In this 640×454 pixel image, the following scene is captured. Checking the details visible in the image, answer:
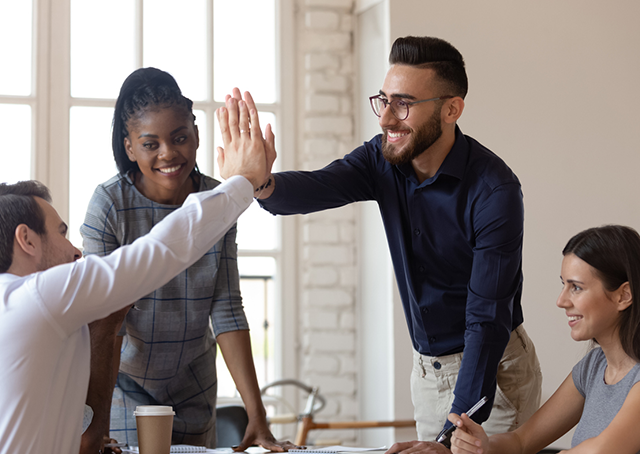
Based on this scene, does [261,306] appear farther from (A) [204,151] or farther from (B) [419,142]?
(B) [419,142]

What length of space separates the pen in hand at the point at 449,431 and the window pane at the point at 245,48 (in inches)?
81.5

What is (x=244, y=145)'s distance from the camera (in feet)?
4.45

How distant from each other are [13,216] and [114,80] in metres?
1.98

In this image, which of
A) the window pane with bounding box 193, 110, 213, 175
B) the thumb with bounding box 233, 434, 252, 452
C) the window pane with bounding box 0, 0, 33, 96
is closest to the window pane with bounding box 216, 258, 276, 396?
the window pane with bounding box 193, 110, 213, 175

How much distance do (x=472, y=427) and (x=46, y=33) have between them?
2.46 meters

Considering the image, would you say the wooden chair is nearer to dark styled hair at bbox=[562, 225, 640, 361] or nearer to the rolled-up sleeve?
the rolled-up sleeve

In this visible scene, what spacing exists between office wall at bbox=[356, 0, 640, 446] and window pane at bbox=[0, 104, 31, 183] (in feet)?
4.84

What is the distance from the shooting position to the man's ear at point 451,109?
1.65 m

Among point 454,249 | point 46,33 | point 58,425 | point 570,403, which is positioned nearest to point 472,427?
point 570,403

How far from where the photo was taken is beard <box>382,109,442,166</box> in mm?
1618

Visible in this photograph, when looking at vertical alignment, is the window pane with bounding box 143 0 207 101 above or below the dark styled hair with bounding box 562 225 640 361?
above

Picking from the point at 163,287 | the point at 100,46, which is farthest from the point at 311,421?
the point at 100,46

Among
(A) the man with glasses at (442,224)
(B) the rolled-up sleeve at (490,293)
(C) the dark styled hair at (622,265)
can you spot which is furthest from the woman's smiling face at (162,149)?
(C) the dark styled hair at (622,265)

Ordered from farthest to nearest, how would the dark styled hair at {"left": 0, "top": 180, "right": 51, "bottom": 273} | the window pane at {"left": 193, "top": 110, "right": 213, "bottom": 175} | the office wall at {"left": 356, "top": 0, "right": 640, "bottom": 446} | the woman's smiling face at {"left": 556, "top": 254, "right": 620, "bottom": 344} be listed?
1. the window pane at {"left": 193, "top": 110, "right": 213, "bottom": 175}
2. the office wall at {"left": 356, "top": 0, "right": 640, "bottom": 446}
3. the woman's smiling face at {"left": 556, "top": 254, "right": 620, "bottom": 344}
4. the dark styled hair at {"left": 0, "top": 180, "right": 51, "bottom": 273}
